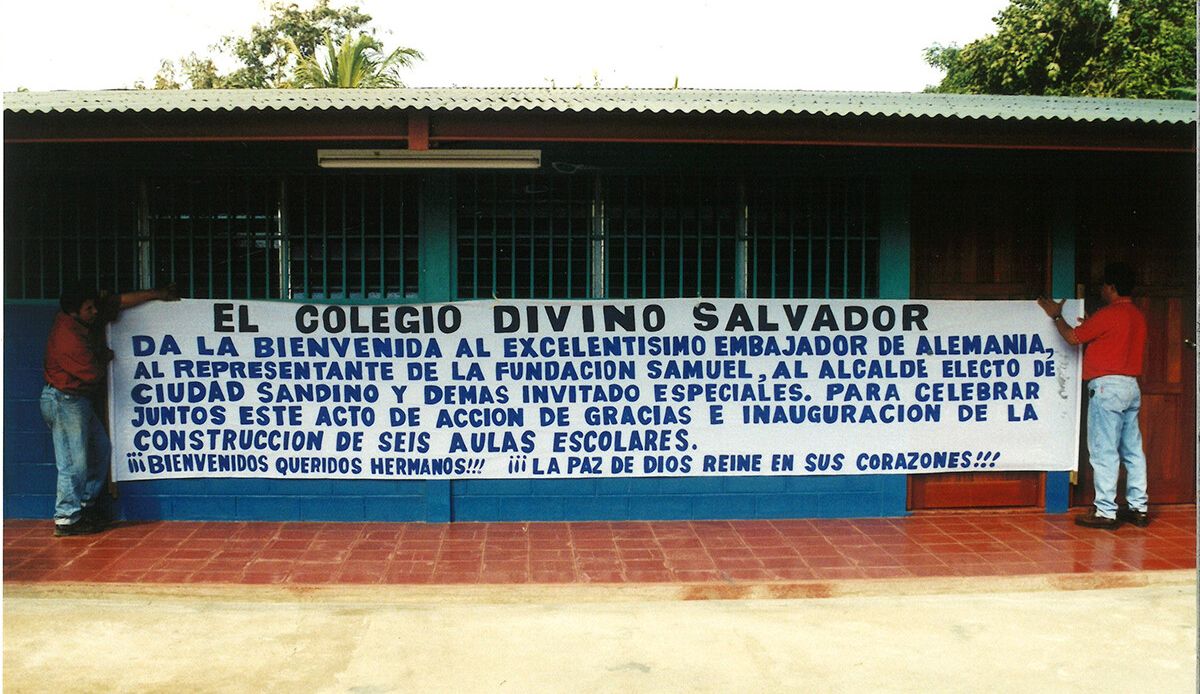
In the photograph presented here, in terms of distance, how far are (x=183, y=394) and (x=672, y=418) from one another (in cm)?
342

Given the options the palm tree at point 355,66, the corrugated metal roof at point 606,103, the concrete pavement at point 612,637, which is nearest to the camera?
the concrete pavement at point 612,637

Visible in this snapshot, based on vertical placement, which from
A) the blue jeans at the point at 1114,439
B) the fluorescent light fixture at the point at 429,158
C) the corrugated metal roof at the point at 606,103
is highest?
the corrugated metal roof at the point at 606,103

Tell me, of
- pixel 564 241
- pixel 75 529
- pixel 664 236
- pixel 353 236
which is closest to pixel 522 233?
pixel 564 241

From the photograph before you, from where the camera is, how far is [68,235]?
21.7 feet

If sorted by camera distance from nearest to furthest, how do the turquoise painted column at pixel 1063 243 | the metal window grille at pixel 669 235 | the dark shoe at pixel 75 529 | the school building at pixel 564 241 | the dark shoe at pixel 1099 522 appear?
the dark shoe at pixel 75 529
the dark shoe at pixel 1099 522
the school building at pixel 564 241
the metal window grille at pixel 669 235
the turquoise painted column at pixel 1063 243

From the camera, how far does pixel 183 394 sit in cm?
650

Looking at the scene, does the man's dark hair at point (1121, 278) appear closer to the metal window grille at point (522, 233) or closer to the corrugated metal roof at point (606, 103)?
the corrugated metal roof at point (606, 103)

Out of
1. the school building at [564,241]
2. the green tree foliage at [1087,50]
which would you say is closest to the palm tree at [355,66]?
the green tree foliage at [1087,50]

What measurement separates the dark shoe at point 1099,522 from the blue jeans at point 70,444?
679cm

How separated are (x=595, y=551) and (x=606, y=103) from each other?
2761 millimetres

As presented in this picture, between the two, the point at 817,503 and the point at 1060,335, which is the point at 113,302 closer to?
the point at 817,503

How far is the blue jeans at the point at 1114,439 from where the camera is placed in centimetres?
631

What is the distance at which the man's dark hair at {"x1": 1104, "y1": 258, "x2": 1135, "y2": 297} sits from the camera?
20.9 ft

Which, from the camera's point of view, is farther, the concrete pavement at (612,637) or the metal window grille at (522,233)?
the metal window grille at (522,233)
